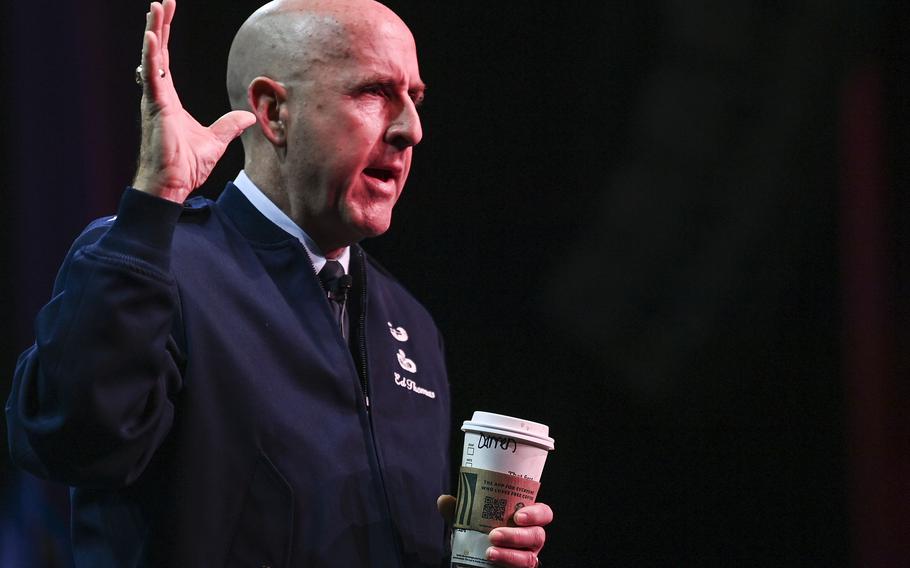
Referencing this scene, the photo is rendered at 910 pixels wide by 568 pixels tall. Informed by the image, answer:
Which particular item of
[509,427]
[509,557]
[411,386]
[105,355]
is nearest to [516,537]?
[509,557]

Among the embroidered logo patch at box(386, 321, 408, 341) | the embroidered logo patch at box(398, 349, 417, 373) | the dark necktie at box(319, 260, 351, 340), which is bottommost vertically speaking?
the embroidered logo patch at box(398, 349, 417, 373)

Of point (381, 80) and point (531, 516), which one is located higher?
point (381, 80)

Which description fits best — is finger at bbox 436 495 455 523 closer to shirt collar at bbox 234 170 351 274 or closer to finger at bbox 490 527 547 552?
finger at bbox 490 527 547 552

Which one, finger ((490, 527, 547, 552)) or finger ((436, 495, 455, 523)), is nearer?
finger ((490, 527, 547, 552))

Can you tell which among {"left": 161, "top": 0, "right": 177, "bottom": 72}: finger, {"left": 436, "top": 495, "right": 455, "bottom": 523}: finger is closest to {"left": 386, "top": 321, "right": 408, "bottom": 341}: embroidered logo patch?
{"left": 436, "top": 495, "right": 455, "bottom": 523}: finger

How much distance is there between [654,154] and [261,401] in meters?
2.06

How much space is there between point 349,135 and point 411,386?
490 millimetres

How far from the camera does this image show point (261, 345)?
168 cm

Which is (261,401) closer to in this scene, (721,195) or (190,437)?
(190,437)

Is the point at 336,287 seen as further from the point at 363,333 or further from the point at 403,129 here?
the point at 403,129

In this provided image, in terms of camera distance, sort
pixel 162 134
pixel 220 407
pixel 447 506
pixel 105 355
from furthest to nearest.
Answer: pixel 447 506, pixel 220 407, pixel 162 134, pixel 105 355

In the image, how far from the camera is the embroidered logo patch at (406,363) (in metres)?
1.98

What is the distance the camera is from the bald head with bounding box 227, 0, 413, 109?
6.27ft

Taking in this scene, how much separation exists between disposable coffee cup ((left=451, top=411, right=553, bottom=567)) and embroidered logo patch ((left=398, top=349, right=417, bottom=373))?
0.34 meters
